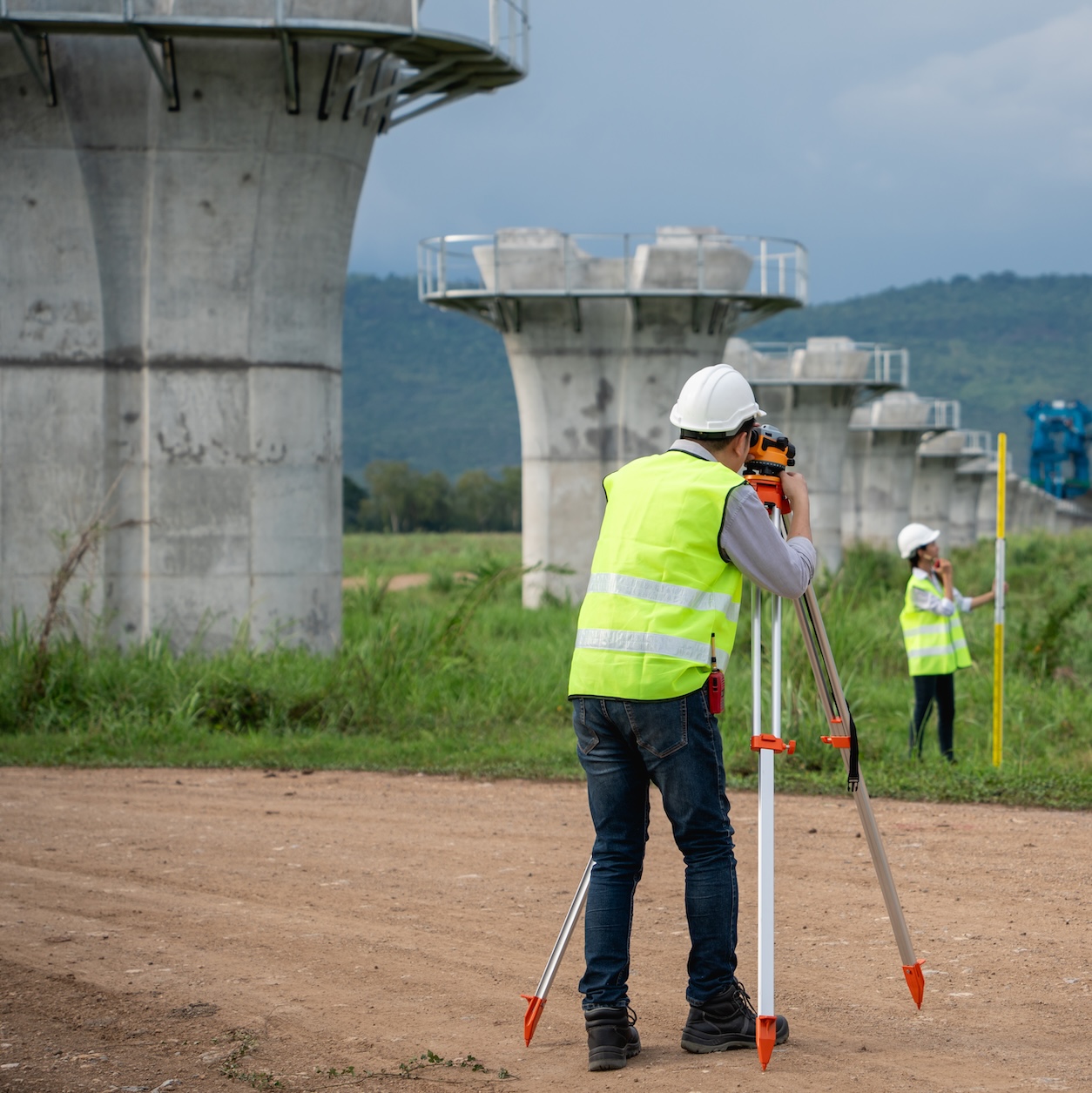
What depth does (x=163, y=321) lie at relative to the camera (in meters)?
15.2

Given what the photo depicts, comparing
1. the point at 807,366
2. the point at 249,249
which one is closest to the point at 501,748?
the point at 249,249

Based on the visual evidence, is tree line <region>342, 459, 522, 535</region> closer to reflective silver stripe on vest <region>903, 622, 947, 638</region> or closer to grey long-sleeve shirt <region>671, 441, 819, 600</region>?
reflective silver stripe on vest <region>903, 622, 947, 638</region>

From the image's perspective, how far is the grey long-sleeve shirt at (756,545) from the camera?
14.8 feet

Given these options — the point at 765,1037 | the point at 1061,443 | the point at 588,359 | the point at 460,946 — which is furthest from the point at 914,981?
the point at 1061,443

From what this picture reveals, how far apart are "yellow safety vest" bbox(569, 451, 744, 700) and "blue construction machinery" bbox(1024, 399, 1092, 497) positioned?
3514 inches

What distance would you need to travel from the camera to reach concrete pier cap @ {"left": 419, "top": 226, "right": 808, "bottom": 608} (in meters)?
28.3

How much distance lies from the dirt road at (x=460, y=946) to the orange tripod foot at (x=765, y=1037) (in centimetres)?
7

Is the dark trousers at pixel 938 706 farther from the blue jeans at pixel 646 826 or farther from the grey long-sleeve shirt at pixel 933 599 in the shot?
the blue jeans at pixel 646 826

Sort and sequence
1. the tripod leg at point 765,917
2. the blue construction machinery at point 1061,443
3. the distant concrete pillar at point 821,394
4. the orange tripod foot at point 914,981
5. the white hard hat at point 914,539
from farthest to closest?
the blue construction machinery at point 1061,443, the distant concrete pillar at point 821,394, the white hard hat at point 914,539, the orange tripod foot at point 914,981, the tripod leg at point 765,917

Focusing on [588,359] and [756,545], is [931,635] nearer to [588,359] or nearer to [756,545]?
[756,545]

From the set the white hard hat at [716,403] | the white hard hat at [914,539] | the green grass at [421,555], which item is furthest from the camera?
the green grass at [421,555]

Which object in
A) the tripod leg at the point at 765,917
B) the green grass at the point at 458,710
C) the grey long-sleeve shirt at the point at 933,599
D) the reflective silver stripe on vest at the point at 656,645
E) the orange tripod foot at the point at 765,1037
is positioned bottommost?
the green grass at the point at 458,710

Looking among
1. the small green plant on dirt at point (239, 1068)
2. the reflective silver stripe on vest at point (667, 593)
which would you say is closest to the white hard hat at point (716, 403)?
the reflective silver stripe on vest at point (667, 593)

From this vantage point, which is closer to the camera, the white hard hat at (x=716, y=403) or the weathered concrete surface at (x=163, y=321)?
the white hard hat at (x=716, y=403)
